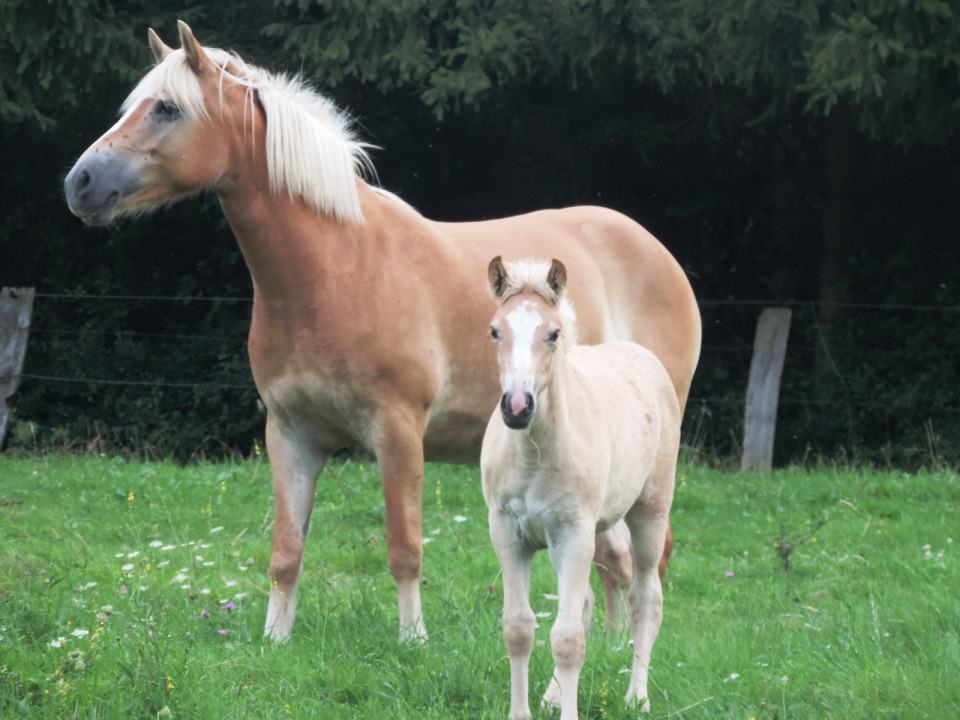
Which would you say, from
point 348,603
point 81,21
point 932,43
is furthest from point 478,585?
point 81,21

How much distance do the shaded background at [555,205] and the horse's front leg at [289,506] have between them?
5.57m

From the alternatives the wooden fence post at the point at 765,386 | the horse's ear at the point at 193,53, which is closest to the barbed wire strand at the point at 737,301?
the wooden fence post at the point at 765,386

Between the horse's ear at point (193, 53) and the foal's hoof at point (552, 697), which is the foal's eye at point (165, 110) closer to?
the horse's ear at point (193, 53)

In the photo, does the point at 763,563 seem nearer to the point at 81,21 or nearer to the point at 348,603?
the point at 348,603

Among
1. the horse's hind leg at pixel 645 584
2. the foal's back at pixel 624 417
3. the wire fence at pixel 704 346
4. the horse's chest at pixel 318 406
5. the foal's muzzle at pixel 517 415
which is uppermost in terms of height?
the foal's muzzle at pixel 517 415

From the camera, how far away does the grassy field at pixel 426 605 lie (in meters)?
4.57

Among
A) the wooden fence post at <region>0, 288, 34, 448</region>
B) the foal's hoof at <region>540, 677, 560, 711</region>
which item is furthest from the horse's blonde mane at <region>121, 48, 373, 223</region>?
the wooden fence post at <region>0, 288, 34, 448</region>

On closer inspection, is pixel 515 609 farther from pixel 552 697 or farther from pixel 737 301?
pixel 737 301

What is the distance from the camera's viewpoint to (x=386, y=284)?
238 inches

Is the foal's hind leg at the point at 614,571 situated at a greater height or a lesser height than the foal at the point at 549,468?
lesser

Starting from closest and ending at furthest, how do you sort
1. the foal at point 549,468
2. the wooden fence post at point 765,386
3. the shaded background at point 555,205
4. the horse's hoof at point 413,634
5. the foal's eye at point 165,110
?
the foal at point 549,468 < the horse's hoof at point 413,634 < the foal's eye at point 165,110 < the shaded background at point 555,205 < the wooden fence post at point 765,386

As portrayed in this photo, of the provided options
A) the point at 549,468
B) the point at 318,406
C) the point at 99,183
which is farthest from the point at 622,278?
the point at 549,468

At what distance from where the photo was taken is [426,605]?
6383 millimetres

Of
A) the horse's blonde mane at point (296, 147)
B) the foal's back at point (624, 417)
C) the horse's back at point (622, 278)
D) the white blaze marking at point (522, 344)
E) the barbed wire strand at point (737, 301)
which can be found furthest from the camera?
the barbed wire strand at point (737, 301)
